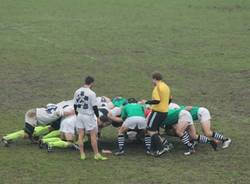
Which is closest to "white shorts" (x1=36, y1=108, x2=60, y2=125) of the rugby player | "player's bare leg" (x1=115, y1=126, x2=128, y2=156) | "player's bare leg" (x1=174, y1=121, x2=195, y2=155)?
the rugby player

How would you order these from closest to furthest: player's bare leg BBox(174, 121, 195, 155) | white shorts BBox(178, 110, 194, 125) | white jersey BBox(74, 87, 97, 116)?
white jersey BBox(74, 87, 97, 116)
player's bare leg BBox(174, 121, 195, 155)
white shorts BBox(178, 110, 194, 125)

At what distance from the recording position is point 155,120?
14461 mm

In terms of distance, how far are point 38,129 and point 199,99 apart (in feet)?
21.8

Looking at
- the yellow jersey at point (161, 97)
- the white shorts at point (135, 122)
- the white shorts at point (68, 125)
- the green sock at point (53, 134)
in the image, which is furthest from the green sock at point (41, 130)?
the yellow jersey at point (161, 97)

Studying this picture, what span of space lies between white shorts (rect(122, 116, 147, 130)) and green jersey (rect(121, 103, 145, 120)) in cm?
12

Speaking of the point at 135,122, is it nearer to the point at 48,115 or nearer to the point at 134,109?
the point at 134,109

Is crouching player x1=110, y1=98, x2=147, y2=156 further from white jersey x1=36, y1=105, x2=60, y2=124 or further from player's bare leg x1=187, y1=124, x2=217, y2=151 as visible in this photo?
white jersey x1=36, y1=105, x2=60, y2=124

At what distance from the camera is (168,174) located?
13047mm

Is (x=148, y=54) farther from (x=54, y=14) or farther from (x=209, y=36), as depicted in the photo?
(x=54, y=14)

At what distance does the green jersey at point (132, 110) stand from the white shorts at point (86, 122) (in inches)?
37.8

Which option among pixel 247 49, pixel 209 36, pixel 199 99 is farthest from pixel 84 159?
pixel 209 36

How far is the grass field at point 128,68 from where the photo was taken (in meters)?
13.4

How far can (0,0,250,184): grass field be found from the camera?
43.9 ft

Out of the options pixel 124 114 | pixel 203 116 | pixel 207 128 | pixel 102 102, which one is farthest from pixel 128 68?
pixel 124 114
